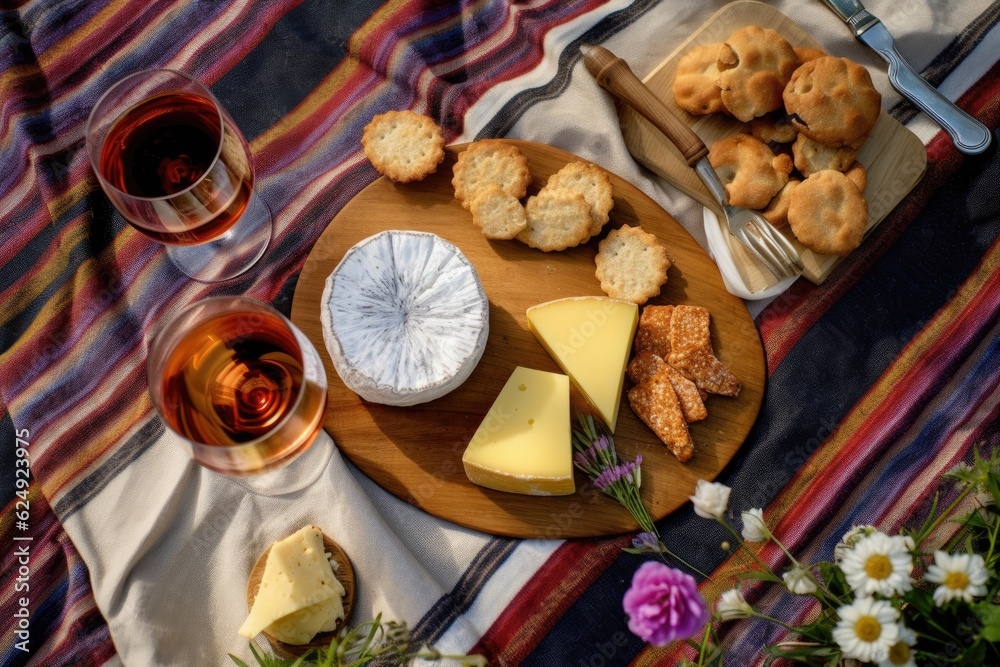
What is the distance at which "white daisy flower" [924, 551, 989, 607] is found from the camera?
1233 mm

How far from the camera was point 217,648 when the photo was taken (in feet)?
6.10

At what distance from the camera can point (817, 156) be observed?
79.7 inches

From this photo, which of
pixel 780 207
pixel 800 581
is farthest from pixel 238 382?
pixel 780 207

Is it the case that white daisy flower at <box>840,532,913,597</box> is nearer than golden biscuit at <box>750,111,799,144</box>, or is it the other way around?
white daisy flower at <box>840,532,913,597</box>

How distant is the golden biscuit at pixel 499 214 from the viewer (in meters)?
1.95

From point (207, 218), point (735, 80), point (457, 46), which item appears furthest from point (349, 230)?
point (735, 80)

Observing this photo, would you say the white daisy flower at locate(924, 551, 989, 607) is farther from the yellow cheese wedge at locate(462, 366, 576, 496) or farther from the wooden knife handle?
the wooden knife handle

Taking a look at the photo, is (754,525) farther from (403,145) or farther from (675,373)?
(403,145)

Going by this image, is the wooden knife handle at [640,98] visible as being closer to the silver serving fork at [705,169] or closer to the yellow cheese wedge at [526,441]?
the silver serving fork at [705,169]

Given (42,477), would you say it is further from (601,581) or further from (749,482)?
(749,482)

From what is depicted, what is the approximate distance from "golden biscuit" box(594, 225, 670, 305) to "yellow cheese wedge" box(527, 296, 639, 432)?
8 cm

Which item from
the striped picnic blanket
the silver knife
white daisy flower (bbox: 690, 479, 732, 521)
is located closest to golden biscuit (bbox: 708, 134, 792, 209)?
the striped picnic blanket

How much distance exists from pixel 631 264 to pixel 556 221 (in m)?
0.21

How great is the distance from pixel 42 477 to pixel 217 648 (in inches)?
22.0
